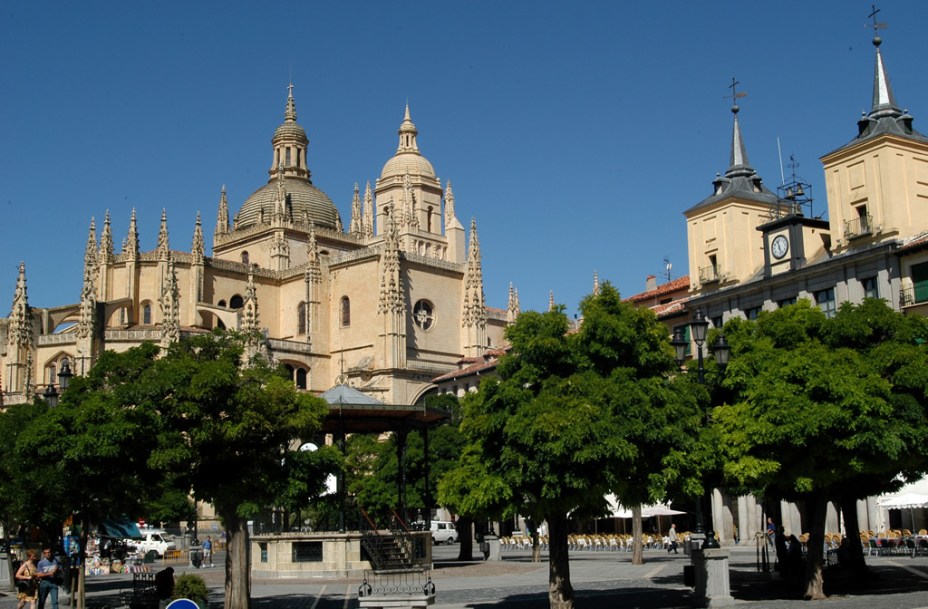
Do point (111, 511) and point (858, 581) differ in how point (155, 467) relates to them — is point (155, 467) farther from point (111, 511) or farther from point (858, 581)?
point (858, 581)

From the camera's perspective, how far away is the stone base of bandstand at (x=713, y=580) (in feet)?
65.4

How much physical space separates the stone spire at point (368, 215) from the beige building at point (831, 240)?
4924cm

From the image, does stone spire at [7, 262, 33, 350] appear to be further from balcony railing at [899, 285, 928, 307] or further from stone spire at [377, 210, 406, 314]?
balcony railing at [899, 285, 928, 307]

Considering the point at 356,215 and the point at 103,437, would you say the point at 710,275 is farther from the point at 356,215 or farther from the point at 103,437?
the point at 356,215

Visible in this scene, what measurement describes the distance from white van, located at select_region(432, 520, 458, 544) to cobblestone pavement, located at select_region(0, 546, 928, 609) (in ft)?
80.7

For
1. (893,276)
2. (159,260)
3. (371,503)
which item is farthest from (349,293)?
(893,276)

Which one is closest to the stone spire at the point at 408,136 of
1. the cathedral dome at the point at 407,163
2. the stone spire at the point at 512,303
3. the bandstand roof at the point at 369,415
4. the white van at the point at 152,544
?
the cathedral dome at the point at 407,163

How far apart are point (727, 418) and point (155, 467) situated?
1035 centimetres

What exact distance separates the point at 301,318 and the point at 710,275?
39261mm

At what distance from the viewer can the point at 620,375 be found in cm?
1817

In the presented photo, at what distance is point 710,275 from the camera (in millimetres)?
43812

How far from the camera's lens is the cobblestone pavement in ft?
68.5

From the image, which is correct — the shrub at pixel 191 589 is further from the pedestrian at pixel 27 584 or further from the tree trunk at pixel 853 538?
the tree trunk at pixel 853 538

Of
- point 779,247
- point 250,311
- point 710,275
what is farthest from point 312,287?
point 779,247
